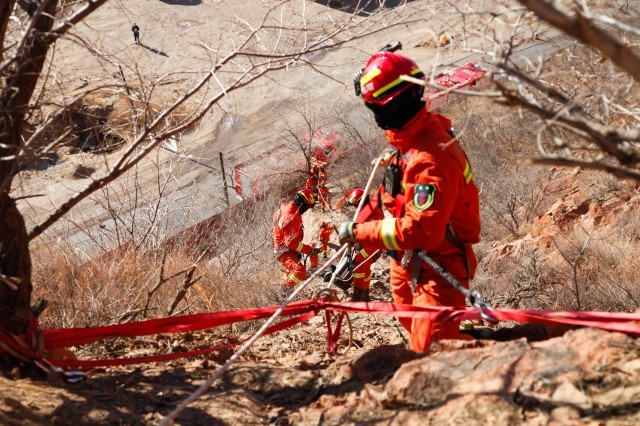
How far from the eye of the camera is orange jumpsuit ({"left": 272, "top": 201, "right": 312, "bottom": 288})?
877 centimetres

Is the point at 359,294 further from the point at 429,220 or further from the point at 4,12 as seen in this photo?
the point at 4,12

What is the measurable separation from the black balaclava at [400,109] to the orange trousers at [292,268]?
4.72 m

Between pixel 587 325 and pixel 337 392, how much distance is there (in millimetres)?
1343

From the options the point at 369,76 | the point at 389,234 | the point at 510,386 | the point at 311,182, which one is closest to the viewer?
the point at 510,386

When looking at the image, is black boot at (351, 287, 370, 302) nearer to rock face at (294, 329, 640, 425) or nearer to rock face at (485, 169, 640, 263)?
rock face at (485, 169, 640, 263)

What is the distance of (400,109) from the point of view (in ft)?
13.9

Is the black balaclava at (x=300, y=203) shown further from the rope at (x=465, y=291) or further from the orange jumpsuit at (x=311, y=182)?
the rope at (x=465, y=291)

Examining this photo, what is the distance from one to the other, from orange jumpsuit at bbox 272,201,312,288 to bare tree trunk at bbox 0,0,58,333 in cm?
498

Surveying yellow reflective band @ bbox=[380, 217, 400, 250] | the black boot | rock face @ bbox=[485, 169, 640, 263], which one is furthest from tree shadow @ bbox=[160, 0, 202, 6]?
yellow reflective band @ bbox=[380, 217, 400, 250]

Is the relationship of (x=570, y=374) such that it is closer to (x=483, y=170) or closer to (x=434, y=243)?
(x=434, y=243)

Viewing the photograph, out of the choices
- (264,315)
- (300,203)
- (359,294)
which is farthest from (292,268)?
(264,315)

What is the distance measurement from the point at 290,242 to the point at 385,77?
4.94 meters

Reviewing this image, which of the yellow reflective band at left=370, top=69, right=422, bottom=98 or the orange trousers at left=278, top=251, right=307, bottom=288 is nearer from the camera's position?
the yellow reflective band at left=370, top=69, right=422, bottom=98

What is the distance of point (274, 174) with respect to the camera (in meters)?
15.3
